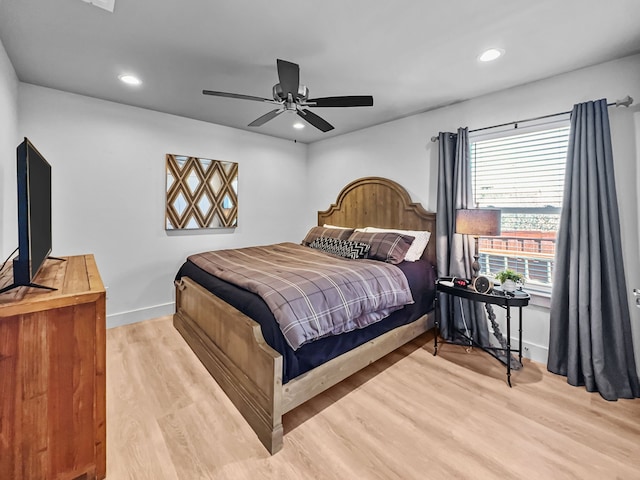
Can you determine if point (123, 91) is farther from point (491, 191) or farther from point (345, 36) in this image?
point (491, 191)

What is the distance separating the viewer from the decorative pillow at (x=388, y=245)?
3.01 meters

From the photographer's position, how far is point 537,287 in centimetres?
272

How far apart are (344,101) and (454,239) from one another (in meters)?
1.76

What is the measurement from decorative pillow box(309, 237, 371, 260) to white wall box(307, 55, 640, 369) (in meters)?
1.04

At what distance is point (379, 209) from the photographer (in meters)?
3.94

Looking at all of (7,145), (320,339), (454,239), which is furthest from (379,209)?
(7,145)

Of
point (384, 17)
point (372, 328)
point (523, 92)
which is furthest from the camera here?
point (523, 92)

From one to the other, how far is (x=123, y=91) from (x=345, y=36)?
7.66ft

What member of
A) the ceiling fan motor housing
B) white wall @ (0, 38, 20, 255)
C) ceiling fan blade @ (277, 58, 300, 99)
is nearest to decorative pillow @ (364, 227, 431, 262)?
the ceiling fan motor housing

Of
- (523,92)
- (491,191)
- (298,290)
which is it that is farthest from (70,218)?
(523,92)

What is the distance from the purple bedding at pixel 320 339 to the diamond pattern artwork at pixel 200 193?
91 cm

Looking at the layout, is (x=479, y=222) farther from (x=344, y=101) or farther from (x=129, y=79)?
(x=129, y=79)

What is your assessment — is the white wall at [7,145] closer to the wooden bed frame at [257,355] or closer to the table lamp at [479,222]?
the wooden bed frame at [257,355]

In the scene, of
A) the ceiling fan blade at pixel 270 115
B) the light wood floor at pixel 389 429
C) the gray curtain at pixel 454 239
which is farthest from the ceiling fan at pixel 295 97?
the light wood floor at pixel 389 429
